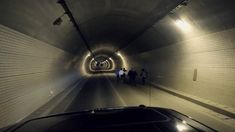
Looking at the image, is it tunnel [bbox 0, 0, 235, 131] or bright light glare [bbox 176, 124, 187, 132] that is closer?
bright light glare [bbox 176, 124, 187, 132]

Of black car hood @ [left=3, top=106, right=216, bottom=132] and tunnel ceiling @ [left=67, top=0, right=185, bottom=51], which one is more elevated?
tunnel ceiling @ [left=67, top=0, right=185, bottom=51]

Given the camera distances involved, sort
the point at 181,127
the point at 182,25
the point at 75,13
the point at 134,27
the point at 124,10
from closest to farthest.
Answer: the point at 181,127 < the point at 75,13 < the point at 182,25 < the point at 124,10 < the point at 134,27

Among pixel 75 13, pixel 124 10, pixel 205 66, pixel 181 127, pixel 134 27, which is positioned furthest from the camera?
pixel 134 27

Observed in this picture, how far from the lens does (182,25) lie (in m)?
14.5

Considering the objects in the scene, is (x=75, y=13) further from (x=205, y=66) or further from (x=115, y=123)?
(x=115, y=123)

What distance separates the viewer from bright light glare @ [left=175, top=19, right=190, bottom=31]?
45.9 ft

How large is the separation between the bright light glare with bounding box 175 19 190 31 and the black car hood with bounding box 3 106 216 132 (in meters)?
11.2

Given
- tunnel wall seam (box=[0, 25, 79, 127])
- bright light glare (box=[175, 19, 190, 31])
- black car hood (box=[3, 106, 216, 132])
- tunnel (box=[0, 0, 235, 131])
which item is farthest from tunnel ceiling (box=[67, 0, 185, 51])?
black car hood (box=[3, 106, 216, 132])

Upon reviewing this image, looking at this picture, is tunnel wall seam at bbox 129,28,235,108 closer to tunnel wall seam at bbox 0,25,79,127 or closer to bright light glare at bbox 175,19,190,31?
bright light glare at bbox 175,19,190,31

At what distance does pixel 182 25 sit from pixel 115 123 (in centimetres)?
1248

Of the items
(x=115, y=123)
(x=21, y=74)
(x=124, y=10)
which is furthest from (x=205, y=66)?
(x=115, y=123)

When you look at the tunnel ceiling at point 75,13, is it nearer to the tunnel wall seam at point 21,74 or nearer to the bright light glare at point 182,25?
the tunnel wall seam at point 21,74

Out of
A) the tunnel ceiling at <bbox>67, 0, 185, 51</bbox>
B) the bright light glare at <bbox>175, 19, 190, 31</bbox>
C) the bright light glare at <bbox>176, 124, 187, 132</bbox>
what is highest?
the tunnel ceiling at <bbox>67, 0, 185, 51</bbox>

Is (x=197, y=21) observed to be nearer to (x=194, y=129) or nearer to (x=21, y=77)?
(x=21, y=77)
